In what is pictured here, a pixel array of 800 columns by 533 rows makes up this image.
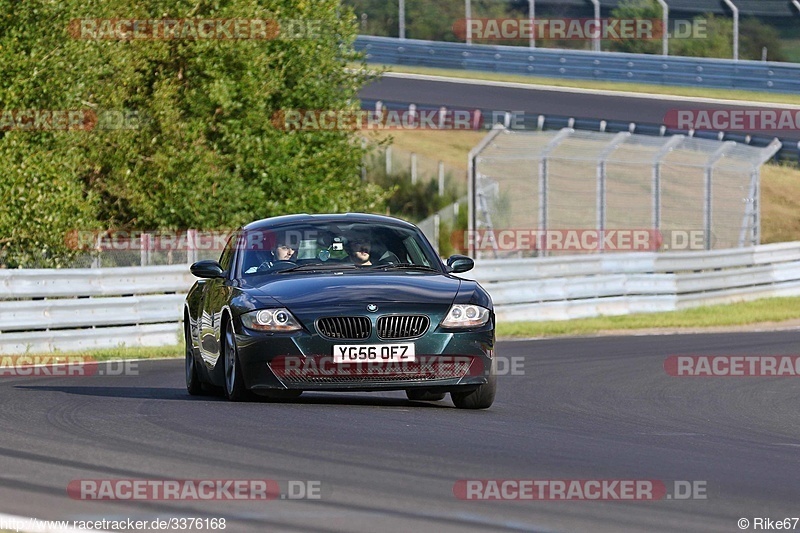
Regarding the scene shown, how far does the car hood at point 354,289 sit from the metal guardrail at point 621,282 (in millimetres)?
12201

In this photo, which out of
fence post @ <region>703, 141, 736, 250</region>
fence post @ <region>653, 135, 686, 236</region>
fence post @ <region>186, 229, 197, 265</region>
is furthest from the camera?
fence post @ <region>703, 141, 736, 250</region>

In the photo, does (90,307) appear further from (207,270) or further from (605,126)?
(605,126)

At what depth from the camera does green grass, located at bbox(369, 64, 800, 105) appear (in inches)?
1563

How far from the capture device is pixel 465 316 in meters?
10.8

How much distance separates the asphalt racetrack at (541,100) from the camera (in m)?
39.3

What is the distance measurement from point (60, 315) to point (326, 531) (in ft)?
43.0

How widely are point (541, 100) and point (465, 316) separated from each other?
32.0 metres

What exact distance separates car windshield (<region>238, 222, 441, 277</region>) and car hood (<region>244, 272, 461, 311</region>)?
1.08 ft

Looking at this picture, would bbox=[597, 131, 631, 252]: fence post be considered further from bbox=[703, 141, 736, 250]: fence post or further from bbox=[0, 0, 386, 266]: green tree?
bbox=[0, 0, 386, 266]: green tree

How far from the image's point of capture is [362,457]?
8.07m

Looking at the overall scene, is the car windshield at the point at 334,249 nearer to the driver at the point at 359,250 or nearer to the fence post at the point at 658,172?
the driver at the point at 359,250

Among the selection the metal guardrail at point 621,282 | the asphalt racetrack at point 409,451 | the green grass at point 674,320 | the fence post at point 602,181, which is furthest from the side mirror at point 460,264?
the fence post at point 602,181

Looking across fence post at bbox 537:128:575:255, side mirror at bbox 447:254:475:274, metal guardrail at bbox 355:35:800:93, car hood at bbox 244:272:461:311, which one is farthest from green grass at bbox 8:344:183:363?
metal guardrail at bbox 355:35:800:93

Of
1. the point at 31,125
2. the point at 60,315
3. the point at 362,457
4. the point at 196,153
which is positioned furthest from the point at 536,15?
the point at 362,457
